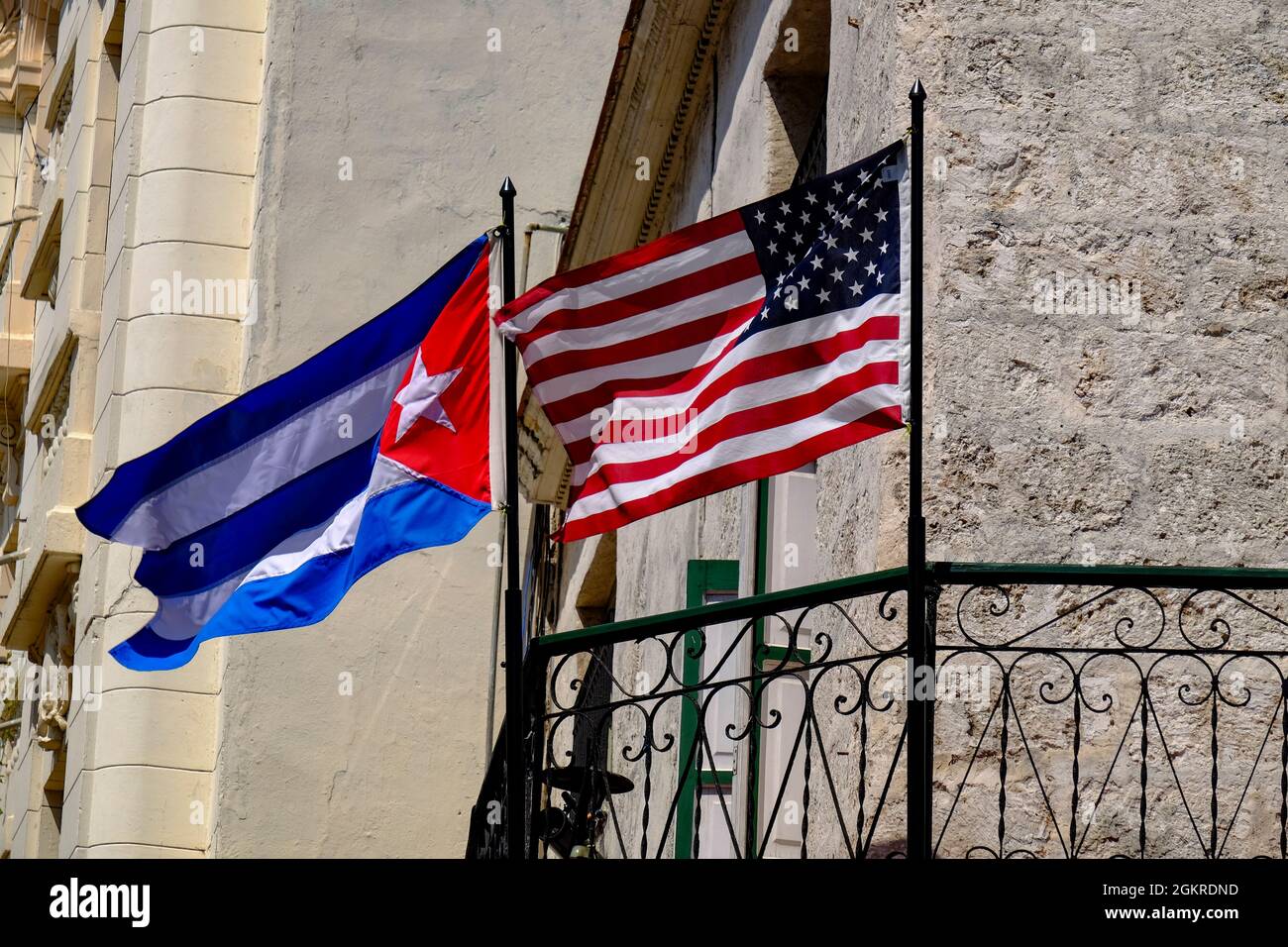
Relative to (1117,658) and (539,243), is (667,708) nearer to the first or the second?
(1117,658)

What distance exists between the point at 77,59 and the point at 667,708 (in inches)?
443

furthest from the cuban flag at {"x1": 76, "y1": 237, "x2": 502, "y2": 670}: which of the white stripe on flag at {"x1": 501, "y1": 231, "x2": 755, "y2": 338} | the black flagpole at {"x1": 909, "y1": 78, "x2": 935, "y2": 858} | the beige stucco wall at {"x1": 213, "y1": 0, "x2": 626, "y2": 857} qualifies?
the beige stucco wall at {"x1": 213, "y1": 0, "x2": 626, "y2": 857}

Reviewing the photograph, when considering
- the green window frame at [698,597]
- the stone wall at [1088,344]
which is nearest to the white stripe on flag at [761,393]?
the stone wall at [1088,344]

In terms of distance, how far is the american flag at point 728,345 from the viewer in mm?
6980

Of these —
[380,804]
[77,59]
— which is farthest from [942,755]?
[77,59]

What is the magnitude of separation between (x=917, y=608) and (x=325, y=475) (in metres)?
2.09

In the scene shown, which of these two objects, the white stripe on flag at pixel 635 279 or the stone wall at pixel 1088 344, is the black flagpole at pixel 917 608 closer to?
the white stripe on flag at pixel 635 279

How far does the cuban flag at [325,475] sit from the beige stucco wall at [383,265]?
891cm

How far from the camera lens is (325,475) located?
300 inches

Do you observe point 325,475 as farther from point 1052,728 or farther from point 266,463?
point 1052,728

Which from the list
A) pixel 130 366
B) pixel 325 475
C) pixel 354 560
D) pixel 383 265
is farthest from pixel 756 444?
pixel 130 366

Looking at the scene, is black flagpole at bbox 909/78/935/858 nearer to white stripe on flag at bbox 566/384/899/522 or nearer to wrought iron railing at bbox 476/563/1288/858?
white stripe on flag at bbox 566/384/899/522

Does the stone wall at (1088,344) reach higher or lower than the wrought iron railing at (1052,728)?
higher
